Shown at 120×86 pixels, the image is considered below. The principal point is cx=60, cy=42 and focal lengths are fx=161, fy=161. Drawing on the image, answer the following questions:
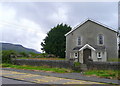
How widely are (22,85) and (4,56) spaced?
20943mm

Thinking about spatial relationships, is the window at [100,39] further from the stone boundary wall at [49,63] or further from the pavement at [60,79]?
the pavement at [60,79]

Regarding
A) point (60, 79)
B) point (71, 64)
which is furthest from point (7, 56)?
point (60, 79)

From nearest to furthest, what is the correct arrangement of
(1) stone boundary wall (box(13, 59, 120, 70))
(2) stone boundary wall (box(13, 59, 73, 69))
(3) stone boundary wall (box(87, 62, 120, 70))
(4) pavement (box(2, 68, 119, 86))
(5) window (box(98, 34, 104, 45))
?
(4) pavement (box(2, 68, 119, 86)), (3) stone boundary wall (box(87, 62, 120, 70)), (1) stone boundary wall (box(13, 59, 120, 70)), (2) stone boundary wall (box(13, 59, 73, 69)), (5) window (box(98, 34, 104, 45))

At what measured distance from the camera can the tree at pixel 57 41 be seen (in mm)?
44862

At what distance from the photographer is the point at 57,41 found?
1822 inches

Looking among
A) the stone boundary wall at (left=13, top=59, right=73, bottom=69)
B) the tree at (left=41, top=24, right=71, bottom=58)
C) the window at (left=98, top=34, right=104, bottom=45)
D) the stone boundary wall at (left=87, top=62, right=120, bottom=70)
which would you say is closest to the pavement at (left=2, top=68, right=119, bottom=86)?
the stone boundary wall at (left=87, top=62, right=120, bottom=70)

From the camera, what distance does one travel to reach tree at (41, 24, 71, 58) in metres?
44.9

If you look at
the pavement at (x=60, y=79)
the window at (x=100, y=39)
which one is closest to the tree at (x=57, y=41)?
the window at (x=100, y=39)

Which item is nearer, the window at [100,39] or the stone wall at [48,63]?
the stone wall at [48,63]

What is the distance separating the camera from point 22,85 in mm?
9023

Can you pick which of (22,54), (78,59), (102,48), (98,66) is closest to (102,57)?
(102,48)

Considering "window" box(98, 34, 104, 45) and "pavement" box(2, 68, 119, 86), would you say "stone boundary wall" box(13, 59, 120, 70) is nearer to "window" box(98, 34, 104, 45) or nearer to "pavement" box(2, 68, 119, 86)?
"pavement" box(2, 68, 119, 86)

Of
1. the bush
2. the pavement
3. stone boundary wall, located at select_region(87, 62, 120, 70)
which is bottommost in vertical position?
the pavement

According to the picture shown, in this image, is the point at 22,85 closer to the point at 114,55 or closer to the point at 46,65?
the point at 46,65
